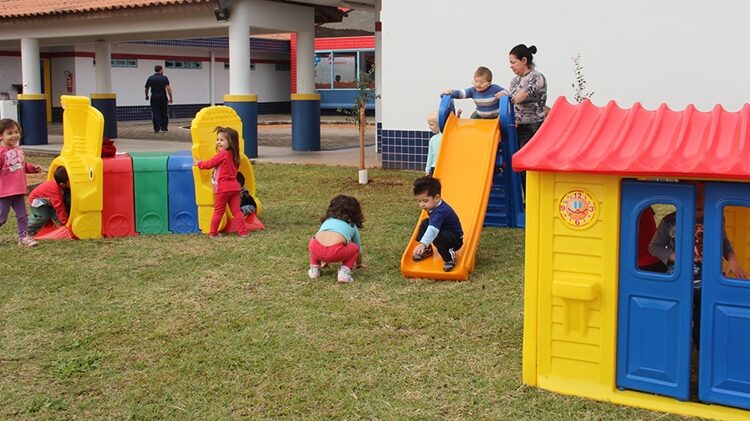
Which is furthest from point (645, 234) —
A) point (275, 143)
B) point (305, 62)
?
point (275, 143)

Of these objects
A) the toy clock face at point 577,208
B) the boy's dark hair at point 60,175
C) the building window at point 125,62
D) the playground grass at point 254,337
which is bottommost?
the playground grass at point 254,337

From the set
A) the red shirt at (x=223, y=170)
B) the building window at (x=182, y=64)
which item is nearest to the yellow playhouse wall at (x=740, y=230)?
the red shirt at (x=223, y=170)

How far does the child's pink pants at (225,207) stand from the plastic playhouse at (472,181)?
1.84 meters

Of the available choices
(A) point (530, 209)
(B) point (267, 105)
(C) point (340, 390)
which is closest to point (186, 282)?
(C) point (340, 390)

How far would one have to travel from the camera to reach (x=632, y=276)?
3.80 meters

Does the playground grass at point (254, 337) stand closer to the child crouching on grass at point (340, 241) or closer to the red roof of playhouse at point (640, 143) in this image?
the child crouching on grass at point (340, 241)

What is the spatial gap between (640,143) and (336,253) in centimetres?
274

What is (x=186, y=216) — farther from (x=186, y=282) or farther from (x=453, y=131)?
(x=453, y=131)

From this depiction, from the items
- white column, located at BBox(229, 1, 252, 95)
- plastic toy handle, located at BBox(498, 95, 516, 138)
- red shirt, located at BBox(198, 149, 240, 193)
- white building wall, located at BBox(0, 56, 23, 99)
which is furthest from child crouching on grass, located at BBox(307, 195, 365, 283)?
white building wall, located at BBox(0, 56, 23, 99)

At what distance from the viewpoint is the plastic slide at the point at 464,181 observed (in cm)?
625

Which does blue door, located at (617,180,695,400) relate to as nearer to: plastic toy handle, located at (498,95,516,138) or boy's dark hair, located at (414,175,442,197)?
boy's dark hair, located at (414,175,442,197)

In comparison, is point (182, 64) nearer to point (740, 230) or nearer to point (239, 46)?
point (239, 46)

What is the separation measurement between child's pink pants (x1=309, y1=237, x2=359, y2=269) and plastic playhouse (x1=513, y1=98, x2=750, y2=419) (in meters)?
2.30

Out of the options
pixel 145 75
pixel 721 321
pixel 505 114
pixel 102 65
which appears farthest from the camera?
pixel 145 75
